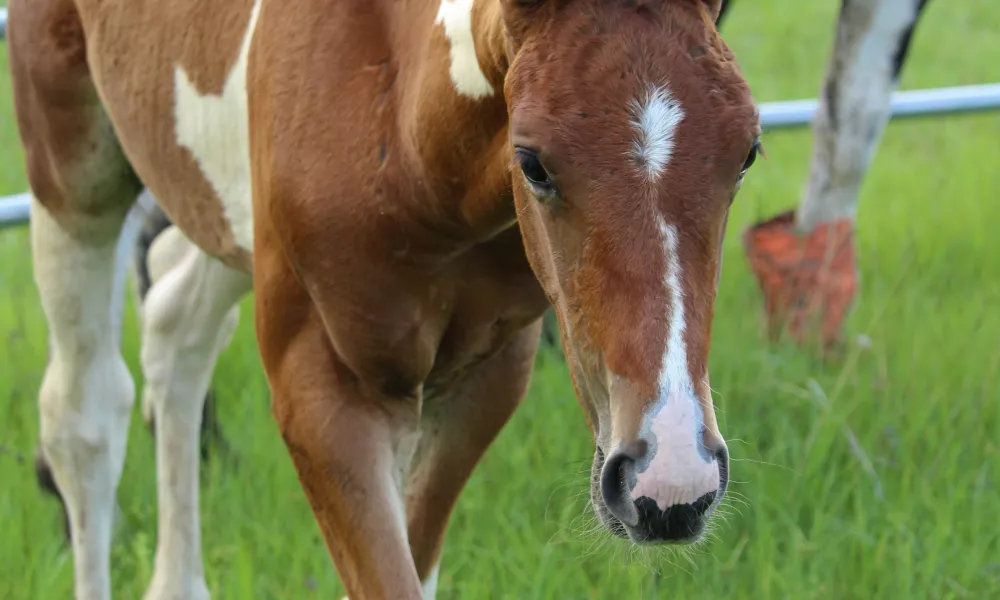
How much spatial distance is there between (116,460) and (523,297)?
4.94ft

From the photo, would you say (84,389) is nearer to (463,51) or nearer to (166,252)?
(166,252)

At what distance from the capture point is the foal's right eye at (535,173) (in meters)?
1.82

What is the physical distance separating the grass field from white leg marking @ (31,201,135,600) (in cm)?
11

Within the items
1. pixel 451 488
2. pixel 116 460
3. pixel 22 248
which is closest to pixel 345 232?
pixel 451 488

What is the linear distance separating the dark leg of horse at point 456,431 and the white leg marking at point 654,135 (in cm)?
101

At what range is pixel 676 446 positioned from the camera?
1.69 meters

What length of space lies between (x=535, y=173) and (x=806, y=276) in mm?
2768

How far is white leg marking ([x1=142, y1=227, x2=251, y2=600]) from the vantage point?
11.3 ft

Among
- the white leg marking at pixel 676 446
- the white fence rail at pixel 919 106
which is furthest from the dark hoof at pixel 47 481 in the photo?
the white leg marking at pixel 676 446

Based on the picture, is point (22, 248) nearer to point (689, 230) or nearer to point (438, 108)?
point (438, 108)

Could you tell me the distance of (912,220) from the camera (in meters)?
5.64

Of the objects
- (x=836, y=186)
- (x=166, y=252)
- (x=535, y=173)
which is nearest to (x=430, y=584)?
(x=535, y=173)

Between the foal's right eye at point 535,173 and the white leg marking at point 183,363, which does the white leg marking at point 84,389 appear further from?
the foal's right eye at point 535,173

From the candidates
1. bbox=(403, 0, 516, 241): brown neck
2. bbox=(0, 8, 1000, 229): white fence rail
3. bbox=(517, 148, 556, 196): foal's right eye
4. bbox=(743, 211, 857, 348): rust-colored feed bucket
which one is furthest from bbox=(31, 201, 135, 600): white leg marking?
bbox=(743, 211, 857, 348): rust-colored feed bucket
